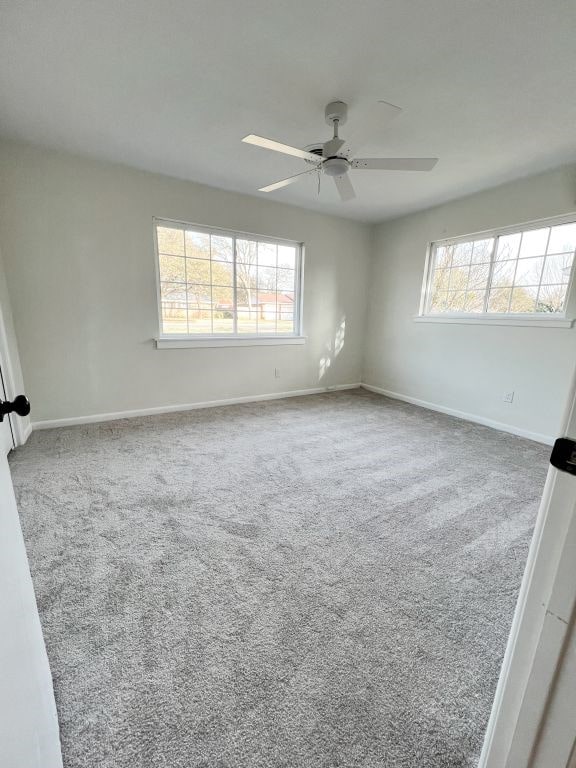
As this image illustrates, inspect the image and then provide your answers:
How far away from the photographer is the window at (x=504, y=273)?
2980 mm

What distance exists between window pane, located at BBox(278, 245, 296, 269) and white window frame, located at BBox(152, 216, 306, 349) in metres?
0.04

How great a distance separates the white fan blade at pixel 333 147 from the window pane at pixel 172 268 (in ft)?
6.73

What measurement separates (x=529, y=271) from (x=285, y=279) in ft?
8.74

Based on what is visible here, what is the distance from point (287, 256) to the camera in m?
4.22

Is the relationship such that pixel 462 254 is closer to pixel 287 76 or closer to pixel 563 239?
pixel 563 239

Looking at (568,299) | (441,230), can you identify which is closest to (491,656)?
(568,299)

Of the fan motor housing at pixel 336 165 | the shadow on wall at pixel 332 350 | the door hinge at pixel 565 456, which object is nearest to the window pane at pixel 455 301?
the shadow on wall at pixel 332 350

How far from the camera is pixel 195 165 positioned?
2971 millimetres

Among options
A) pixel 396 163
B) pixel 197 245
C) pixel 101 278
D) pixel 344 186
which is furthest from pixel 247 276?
pixel 396 163

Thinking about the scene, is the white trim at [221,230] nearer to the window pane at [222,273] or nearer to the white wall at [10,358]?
the window pane at [222,273]

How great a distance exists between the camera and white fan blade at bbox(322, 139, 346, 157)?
1.96 metres

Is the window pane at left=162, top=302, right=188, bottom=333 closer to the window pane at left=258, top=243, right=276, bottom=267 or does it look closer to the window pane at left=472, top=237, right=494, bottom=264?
the window pane at left=258, top=243, right=276, bottom=267

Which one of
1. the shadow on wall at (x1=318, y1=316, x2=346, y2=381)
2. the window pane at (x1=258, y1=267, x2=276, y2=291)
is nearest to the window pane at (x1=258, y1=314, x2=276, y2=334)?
the window pane at (x1=258, y1=267, x2=276, y2=291)

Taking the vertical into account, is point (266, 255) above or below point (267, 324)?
above
